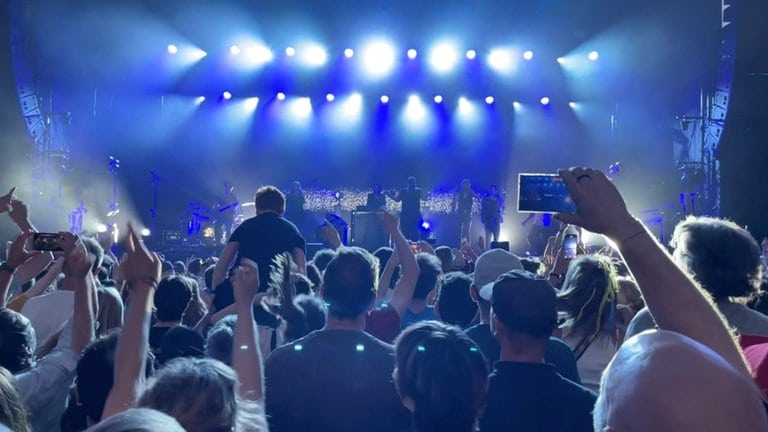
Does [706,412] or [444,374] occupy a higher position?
[706,412]

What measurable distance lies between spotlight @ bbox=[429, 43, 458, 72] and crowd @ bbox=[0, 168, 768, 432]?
47.3 feet

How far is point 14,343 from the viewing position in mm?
2510

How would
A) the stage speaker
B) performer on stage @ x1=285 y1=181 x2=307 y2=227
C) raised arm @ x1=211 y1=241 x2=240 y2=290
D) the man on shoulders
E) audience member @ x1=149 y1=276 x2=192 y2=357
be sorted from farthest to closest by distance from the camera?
performer on stage @ x1=285 y1=181 x2=307 y2=227 < the stage speaker < the man on shoulders < raised arm @ x1=211 y1=241 x2=240 y2=290 < audience member @ x1=149 y1=276 x2=192 y2=357

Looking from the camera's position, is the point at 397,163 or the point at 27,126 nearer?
the point at 27,126

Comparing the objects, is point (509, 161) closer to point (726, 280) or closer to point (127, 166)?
point (127, 166)

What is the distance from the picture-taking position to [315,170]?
1994 cm

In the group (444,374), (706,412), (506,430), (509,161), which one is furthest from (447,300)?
(509,161)

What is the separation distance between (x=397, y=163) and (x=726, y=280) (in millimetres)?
17525

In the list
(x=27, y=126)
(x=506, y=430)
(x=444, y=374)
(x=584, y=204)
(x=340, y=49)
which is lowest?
(x=506, y=430)

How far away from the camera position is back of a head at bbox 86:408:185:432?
0.82 m

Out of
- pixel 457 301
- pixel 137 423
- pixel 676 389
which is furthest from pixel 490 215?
pixel 137 423

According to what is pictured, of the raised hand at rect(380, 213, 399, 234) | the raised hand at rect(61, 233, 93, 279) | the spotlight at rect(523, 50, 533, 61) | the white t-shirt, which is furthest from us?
the spotlight at rect(523, 50, 533, 61)

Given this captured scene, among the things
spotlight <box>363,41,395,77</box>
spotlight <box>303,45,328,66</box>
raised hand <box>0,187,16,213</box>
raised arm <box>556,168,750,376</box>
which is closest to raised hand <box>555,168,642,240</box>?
raised arm <box>556,168,750,376</box>

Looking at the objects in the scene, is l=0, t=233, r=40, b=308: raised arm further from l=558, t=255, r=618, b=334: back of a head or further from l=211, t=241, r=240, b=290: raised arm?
l=558, t=255, r=618, b=334: back of a head
